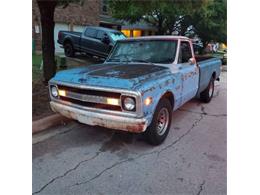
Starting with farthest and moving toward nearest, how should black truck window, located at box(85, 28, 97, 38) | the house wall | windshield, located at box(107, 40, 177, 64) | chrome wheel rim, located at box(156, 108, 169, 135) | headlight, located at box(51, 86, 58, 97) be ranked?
the house wall < black truck window, located at box(85, 28, 97, 38) < windshield, located at box(107, 40, 177, 64) < headlight, located at box(51, 86, 58, 97) < chrome wheel rim, located at box(156, 108, 169, 135)

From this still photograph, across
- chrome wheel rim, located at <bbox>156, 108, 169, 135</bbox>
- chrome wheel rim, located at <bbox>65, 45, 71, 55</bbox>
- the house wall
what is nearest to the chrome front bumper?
chrome wheel rim, located at <bbox>156, 108, 169, 135</bbox>

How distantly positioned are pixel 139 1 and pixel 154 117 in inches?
249

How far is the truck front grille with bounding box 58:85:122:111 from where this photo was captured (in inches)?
147

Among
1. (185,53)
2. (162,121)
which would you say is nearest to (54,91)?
(162,121)

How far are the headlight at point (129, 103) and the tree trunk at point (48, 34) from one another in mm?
4312

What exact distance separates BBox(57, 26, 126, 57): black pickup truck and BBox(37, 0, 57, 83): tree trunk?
395 centimetres

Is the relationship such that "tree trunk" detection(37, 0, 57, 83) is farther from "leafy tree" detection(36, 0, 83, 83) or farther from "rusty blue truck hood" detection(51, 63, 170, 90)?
"rusty blue truck hood" detection(51, 63, 170, 90)

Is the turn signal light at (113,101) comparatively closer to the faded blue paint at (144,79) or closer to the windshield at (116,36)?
the faded blue paint at (144,79)

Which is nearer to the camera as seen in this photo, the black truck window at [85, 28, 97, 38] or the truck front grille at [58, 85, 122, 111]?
the truck front grille at [58, 85, 122, 111]

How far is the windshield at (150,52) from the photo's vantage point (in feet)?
16.1

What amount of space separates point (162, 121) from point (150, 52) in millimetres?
1404

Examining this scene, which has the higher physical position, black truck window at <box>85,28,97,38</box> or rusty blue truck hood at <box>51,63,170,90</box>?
black truck window at <box>85,28,97,38</box>

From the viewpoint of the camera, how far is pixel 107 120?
12.2 feet

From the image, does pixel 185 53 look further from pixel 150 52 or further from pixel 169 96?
pixel 169 96
